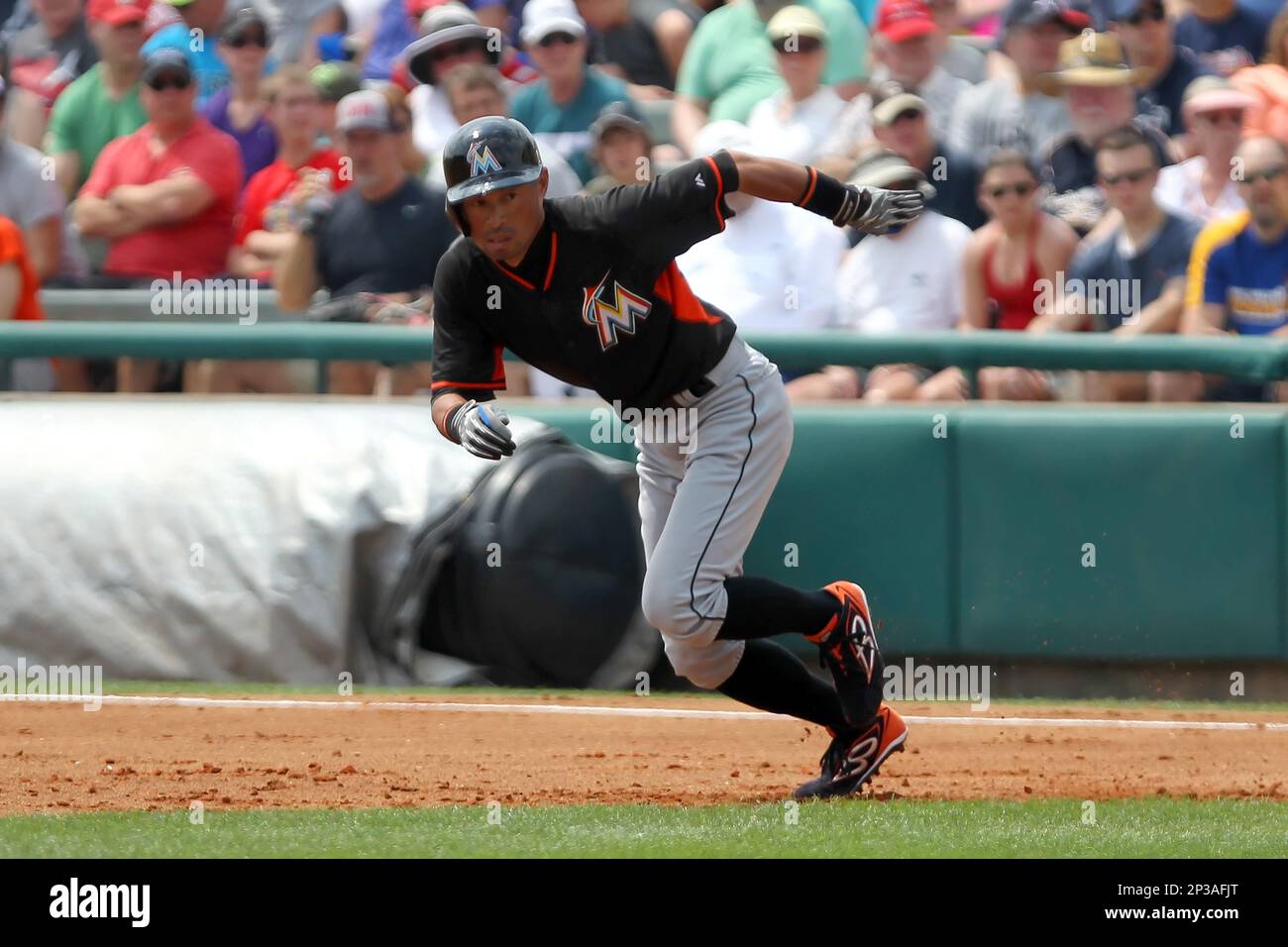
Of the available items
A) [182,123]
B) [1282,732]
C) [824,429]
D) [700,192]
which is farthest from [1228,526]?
[182,123]

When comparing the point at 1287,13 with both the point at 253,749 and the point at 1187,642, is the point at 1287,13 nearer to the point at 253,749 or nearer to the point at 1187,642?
the point at 1187,642

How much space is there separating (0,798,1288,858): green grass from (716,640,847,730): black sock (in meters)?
0.30

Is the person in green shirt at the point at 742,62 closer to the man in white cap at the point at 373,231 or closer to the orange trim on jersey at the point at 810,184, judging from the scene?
the man in white cap at the point at 373,231

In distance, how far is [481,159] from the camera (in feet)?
17.2

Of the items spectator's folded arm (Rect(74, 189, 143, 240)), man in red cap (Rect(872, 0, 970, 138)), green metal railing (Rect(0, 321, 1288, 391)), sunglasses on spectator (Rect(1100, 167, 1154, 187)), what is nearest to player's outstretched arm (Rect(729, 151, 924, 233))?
green metal railing (Rect(0, 321, 1288, 391))

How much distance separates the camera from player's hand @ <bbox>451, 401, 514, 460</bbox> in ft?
17.2

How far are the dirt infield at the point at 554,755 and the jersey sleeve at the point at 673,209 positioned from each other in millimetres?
1668

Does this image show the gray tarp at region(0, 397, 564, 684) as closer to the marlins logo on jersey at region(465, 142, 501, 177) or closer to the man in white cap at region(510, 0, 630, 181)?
the man in white cap at region(510, 0, 630, 181)

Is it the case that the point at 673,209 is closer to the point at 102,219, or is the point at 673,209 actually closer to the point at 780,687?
the point at 780,687

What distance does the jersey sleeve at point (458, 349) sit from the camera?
559cm

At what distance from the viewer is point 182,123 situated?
10.2 m

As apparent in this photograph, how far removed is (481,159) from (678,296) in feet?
2.38

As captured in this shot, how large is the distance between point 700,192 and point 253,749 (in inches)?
106

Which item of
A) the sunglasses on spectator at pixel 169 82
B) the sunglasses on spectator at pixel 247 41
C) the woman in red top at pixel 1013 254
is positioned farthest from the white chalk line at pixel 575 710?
Result: the sunglasses on spectator at pixel 247 41
